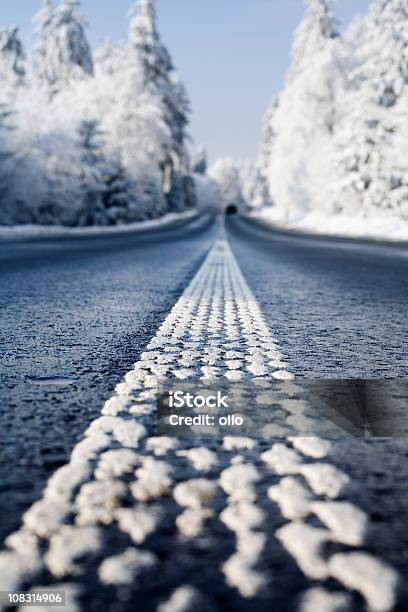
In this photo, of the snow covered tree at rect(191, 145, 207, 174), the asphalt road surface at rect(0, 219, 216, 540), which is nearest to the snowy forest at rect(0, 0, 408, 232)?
the asphalt road surface at rect(0, 219, 216, 540)

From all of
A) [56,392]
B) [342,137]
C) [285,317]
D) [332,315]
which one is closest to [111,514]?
[56,392]

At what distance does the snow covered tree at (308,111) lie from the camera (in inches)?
1457

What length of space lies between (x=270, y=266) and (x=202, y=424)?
6131mm

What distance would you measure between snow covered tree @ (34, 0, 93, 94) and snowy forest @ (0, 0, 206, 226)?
0.08 m

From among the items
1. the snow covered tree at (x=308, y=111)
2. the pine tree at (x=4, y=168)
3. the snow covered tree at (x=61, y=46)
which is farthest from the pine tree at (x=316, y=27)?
the pine tree at (x=4, y=168)

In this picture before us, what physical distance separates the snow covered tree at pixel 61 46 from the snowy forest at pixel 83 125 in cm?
8

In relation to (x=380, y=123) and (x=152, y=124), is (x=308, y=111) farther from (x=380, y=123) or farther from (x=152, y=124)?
(x=380, y=123)

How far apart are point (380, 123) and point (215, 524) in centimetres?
2829

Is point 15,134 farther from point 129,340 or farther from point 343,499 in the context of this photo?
point 343,499

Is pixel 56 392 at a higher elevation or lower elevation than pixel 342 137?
lower

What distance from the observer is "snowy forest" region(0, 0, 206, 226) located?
24016mm

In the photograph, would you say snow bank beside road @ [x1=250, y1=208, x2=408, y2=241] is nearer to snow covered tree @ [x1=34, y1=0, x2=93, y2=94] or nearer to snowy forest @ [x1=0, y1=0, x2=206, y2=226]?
snowy forest @ [x1=0, y1=0, x2=206, y2=226]

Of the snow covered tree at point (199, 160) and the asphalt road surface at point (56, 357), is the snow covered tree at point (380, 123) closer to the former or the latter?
the asphalt road surface at point (56, 357)

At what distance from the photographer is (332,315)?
3244 mm
